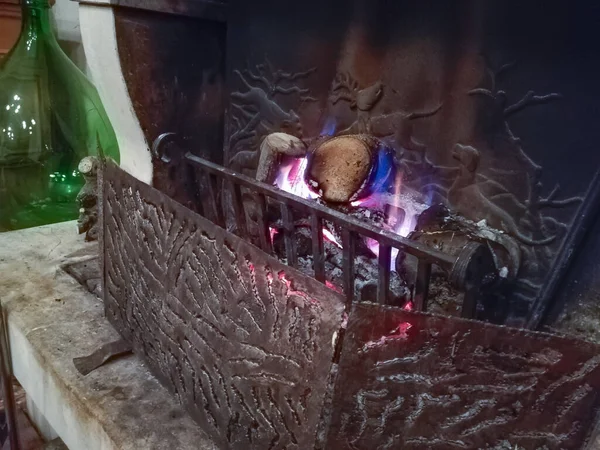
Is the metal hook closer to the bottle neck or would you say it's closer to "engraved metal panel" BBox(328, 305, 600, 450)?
the bottle neck

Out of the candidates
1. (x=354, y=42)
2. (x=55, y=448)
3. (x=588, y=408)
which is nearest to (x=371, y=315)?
(x=588, y=408)

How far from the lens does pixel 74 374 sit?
2.74ft

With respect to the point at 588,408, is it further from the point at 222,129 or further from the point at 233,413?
the point at 222,129

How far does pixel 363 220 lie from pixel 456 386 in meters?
0.48

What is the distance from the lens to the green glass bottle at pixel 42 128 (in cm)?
149

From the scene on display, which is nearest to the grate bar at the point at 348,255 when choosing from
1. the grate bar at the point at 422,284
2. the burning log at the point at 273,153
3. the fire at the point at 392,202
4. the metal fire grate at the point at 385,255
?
the metal fire grate at the point at 385,255

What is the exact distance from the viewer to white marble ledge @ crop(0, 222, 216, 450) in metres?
0.73

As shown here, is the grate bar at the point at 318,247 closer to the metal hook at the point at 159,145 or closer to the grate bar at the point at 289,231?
the grate bar at the point at 289,231

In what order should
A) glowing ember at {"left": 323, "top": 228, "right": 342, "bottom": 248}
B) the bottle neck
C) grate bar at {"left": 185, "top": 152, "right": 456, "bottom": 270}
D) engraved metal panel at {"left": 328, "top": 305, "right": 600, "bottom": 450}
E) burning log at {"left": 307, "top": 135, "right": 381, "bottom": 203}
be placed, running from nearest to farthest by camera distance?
engraved metal panel at {"left": 328, "top": 305, "right": 600, "bottom": 450} → grate bar at {"left": 185, "top": 152, "right": 456, "bottom": 270} → burning log at {"left": 307, "top": 135, "right": 381, "bottom": 203} → glowing ember at {"left": 323, "top": 228, "right": 342, "bottom": 248} → the bottle neck

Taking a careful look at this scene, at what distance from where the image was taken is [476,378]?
495 mm

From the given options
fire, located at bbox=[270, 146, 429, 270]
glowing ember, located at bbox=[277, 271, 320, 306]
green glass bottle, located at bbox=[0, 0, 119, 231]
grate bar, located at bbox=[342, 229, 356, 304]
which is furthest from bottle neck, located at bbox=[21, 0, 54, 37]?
glowing ember, located at bbox=[277, 271, 320, 306]

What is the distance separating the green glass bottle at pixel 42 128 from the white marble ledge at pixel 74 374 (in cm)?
38

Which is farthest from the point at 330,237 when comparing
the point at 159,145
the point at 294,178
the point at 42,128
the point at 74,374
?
the point at 42,128

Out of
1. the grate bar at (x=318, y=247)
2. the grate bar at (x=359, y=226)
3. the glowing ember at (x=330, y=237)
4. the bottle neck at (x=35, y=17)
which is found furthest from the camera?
the bottle neck at (x=35, y=17)
